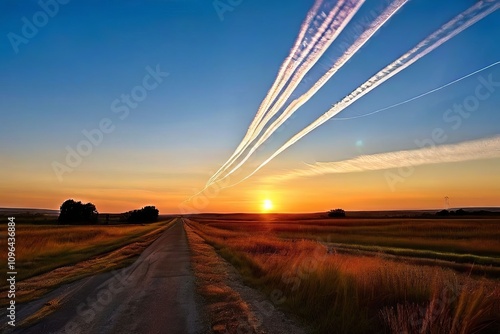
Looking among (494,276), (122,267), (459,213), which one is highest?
(459,213)

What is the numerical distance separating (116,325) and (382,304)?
6301 millimetres

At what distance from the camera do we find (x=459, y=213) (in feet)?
423

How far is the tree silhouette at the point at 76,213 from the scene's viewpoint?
99750 millimetres

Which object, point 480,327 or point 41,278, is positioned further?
point 41,278

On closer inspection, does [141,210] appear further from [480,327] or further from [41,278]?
Result: [480,327]

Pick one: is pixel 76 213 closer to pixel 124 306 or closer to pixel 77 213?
pixel 77 213

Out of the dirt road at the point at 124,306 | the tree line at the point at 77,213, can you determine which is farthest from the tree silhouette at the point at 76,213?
the dirt road at the point at 124,306

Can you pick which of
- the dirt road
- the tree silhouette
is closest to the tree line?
the tree silhouette

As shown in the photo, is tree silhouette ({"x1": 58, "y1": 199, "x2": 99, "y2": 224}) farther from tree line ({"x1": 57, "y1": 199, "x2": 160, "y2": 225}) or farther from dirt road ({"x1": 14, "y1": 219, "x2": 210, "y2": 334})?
dirt road ({"x1": 14, "y1": 219, "x2": 210, "y2": 334})

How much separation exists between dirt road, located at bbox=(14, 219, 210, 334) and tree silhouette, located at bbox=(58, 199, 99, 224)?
3859 inches

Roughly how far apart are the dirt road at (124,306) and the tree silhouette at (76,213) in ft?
322

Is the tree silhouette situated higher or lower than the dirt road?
higher

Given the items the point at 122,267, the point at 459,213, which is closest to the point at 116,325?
the point at 122,267

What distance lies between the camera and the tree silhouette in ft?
327
